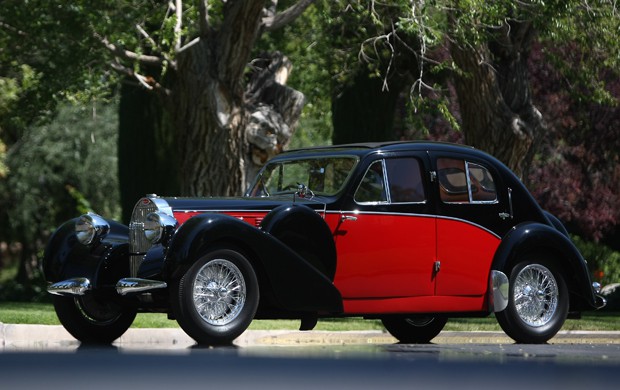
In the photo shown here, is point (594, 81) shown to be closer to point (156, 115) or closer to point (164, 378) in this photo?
point (156, 115)

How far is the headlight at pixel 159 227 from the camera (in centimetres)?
999

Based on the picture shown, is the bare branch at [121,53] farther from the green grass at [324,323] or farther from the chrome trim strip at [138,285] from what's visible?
the chrome trim strip at [138,285]

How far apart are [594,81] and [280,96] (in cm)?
624

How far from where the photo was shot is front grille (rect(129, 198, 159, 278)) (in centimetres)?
1038

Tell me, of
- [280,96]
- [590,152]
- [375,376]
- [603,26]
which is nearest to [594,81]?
[603,26]

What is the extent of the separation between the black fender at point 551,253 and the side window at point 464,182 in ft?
1.50

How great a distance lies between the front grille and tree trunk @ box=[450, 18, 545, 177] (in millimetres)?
10634

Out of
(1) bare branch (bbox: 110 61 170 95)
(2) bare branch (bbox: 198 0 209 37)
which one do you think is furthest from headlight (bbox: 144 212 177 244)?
(1) bare branch (bbox: 110 61 170 95)

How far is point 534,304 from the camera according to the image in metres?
11.8

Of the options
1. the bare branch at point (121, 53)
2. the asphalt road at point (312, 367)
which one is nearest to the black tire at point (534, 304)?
the asphalt road at point (312, 367)

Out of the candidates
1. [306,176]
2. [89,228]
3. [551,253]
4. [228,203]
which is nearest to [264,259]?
[228,203]

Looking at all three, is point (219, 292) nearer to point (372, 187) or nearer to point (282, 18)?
point (372, 187)

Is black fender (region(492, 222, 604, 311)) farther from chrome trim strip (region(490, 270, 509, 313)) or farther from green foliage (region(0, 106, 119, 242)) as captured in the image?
green foliage (region(0, 106, 119, 242))

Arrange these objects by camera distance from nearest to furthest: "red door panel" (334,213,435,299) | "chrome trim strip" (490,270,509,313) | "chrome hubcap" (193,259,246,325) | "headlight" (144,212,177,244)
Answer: "chrome hubcap" (193,259,246,325)
"headlight" (144,212,177,244)
"red door panel" (334,213,435,299)
"chrome trim strip" (490,270,509,313)
